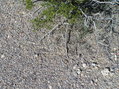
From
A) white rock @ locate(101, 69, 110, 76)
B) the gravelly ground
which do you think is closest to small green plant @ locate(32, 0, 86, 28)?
the gravelly ground

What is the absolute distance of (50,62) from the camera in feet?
10.4

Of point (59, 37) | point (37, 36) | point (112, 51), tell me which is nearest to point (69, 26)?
point (59, 37)

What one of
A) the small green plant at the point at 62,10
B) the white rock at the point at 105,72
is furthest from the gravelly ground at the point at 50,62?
the small green plant at the point at 62,10

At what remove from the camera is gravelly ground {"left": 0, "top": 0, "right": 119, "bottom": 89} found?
291cm

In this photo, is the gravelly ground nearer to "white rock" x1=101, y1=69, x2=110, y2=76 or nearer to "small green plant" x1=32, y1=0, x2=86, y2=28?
"white rock" x1=101, y1=69, x2=110, y2=76

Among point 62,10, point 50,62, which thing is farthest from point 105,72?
point 62,10

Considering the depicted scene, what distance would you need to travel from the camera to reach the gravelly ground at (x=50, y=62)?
2.91 m

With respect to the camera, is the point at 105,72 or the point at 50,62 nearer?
the point at 105,72

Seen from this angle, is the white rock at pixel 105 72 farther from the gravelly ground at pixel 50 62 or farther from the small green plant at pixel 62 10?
the small green plant at pixel 62 10

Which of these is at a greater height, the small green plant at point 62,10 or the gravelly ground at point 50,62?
the small green plant at point 62,10

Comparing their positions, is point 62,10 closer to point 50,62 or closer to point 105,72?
point 50,62

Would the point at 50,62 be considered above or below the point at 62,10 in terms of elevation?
below

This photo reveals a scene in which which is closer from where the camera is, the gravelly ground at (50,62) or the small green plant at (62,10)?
the gravelly ground at (50,62)

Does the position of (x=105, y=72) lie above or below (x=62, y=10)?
below
